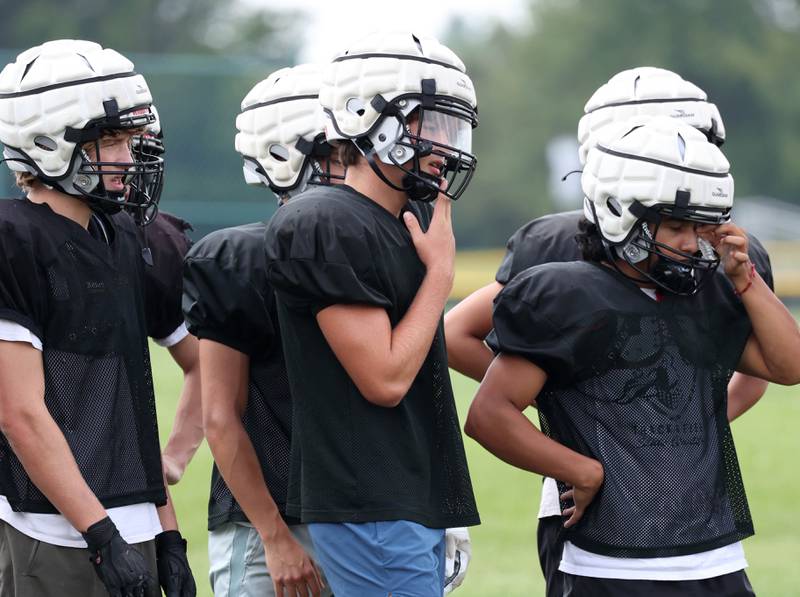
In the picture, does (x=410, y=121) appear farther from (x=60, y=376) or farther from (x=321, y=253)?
(x=60, y=376)

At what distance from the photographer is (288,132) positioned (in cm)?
402

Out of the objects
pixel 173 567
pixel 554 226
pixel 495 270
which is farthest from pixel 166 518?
pixel 495 270

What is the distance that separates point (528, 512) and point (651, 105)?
4784 mm

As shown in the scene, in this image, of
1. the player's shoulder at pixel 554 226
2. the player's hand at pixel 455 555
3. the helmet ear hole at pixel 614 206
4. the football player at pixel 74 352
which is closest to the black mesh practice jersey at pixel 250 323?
the football player at pixel 74 352

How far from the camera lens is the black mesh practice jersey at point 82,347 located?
3.41 m

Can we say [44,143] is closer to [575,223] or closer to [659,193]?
[659,193]

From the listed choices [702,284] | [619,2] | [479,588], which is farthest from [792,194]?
[702,284]

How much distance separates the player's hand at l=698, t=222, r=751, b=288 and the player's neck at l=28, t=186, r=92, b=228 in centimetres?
154

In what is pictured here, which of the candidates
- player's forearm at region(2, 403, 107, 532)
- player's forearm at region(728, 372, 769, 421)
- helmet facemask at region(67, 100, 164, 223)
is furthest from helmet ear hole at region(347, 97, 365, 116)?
player's forearm at region(728, 372, 769, 421)

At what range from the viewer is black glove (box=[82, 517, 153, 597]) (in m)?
3.34

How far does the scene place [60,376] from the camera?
11.3 ft

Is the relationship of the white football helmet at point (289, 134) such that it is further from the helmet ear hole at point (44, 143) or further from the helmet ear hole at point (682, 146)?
the helmet ear hole at point (682, 146)

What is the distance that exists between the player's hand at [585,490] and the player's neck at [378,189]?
796 mm

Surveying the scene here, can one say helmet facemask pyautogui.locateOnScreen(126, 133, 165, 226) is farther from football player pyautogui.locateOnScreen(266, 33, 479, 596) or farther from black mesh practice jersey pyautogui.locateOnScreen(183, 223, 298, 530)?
football player pyautogui.locateOnScreen(266, 33, 479, 596)
